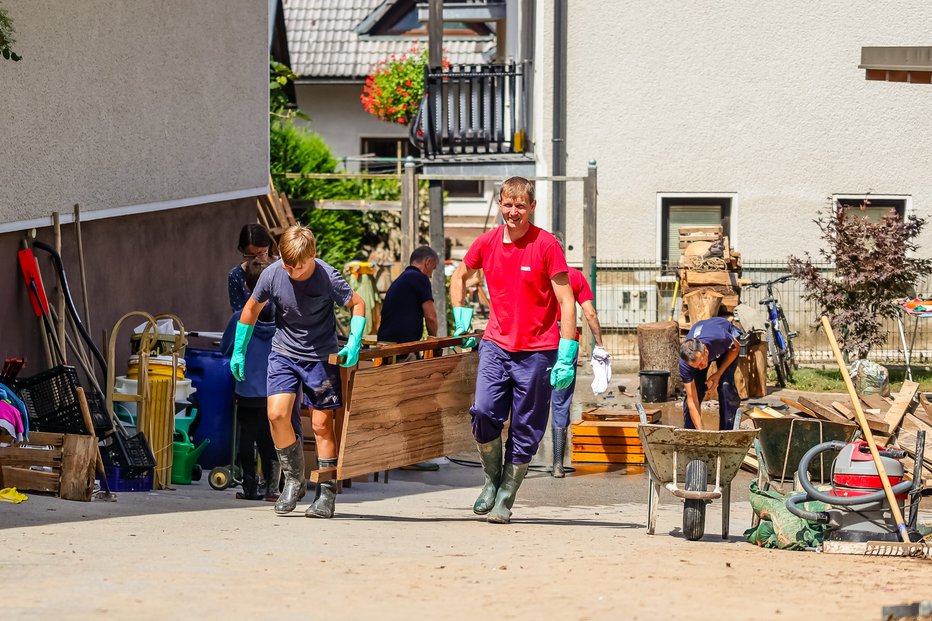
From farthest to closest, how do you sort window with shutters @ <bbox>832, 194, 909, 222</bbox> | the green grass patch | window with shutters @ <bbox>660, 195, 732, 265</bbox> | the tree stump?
1. window with shutters @ <bbox>660, 195, 732, 265</bbox>
2. window with shutters @ <bbox>832, 194, 909, 222</bbox>
3. the green grass patch
4. the tree stump

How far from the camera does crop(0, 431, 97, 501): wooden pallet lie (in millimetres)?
8273

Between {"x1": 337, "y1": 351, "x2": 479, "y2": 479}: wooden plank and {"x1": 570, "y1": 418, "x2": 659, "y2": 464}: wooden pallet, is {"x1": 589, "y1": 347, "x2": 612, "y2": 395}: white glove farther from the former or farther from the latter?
{"x1": 337, "y1": 351, "x2": 479, "y2": 479}: wooden plank

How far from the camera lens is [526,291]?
26.3 ft

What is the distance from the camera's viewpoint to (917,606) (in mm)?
5180

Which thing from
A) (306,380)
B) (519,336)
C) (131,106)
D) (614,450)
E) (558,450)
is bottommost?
(614,450)

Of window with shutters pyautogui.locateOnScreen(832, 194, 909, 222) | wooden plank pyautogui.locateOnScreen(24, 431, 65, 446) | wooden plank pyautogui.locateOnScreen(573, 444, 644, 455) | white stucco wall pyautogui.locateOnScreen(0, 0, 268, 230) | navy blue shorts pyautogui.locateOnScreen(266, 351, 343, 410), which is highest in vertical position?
white stucco wall pyautogui.locateOnScreen(0, 0, 268, 230)

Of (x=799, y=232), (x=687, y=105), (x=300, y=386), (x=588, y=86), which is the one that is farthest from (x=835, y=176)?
(x=300, y=386)

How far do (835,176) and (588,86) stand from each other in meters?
3.62

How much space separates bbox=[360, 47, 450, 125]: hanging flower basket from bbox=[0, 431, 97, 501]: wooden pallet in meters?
21.9

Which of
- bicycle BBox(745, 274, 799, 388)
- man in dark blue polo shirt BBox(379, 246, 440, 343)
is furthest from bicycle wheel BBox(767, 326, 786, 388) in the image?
man in dark blue polo shirt BBox(379, 246, 440, 343)

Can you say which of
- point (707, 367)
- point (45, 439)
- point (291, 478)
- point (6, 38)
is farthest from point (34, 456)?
point (707, 367)

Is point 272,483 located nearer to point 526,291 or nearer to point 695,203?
point 526,291

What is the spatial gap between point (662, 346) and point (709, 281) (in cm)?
113

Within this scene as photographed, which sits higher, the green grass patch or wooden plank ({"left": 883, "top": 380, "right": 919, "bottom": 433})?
wooden plank ({"left": 883, "top": 380, "right": 919, "bottom": 433})
